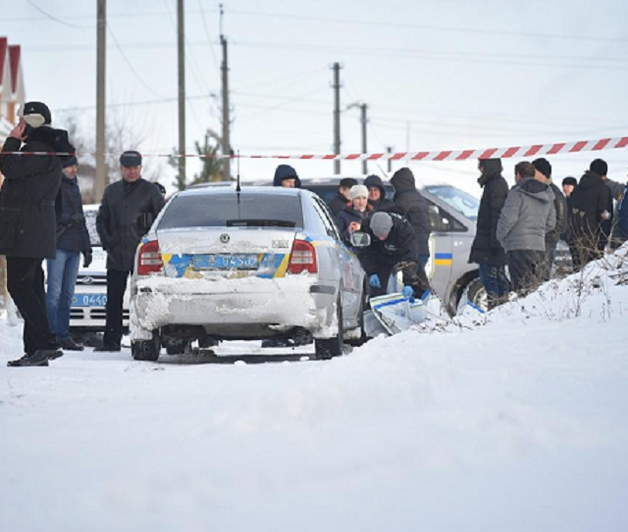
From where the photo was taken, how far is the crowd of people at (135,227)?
9.29 metres

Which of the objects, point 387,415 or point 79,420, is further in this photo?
point 79,420

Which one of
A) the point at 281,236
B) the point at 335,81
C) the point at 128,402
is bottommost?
the point at 128,402

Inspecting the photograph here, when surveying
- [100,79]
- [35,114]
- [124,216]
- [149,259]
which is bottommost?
[149,259]

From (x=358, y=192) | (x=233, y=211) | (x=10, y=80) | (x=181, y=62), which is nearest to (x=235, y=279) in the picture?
(x=233, y=211)

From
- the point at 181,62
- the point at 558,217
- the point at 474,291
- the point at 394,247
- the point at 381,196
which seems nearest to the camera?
the point at 394,247

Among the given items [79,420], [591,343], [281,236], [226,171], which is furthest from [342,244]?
[226,171]

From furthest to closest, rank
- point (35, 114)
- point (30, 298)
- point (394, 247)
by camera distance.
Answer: point (394, 247) → point (35, 114) → point (30, 298)

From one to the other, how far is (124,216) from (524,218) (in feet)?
12.4

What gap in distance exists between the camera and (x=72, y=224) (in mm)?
12125

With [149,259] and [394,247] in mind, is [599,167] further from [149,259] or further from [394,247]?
[149,259]

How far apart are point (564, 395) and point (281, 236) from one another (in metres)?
4.64

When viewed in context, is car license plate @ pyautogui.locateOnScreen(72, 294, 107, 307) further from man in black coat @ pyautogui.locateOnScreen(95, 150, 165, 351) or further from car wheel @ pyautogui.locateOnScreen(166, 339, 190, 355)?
car wheel @ pyautogui.locateOnScreen(166, 339, 190, 355)

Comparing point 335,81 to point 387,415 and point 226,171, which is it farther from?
point 387,415

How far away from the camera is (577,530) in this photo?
3.74 m
